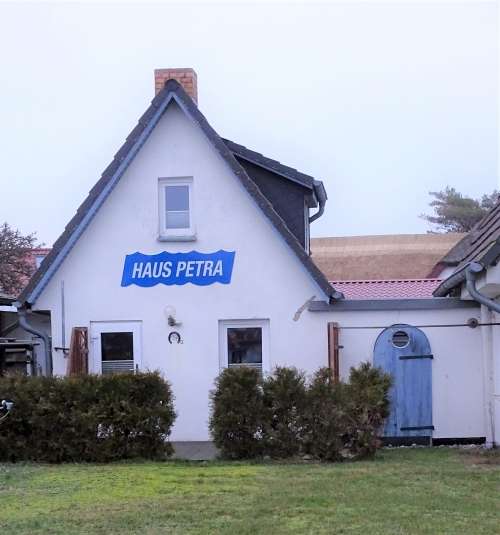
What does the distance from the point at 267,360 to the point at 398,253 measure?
36.6m

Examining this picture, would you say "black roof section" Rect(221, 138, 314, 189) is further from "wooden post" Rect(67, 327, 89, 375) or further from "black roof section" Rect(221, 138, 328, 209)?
"wooden post" Rect(67, 327, 89, 375)

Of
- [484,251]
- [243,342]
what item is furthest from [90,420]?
[484,251]

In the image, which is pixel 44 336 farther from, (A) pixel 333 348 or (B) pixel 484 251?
(B) pixel 484 251

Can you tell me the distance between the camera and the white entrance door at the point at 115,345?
651 inches

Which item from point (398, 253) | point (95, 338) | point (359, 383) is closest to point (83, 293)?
point (95, 338)

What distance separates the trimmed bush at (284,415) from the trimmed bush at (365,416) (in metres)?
0.67

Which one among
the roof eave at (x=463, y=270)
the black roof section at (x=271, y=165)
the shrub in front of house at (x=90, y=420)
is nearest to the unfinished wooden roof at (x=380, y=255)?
the black roof section at (x=271, y=165)

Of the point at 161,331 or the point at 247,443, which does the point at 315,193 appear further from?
the point at 247,443

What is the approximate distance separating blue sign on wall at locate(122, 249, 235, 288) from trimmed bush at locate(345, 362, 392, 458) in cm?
395

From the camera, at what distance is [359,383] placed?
44.5 feet

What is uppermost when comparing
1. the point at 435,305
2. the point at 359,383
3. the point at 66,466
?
the point at 435,305

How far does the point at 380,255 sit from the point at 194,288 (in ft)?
120

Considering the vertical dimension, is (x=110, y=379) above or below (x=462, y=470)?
above

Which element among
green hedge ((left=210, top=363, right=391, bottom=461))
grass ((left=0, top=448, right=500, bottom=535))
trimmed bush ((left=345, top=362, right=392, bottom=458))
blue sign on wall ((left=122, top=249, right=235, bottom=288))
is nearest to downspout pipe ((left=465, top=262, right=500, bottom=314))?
trimmed bush ((left=345, top=362, right=392, bottom=458))
